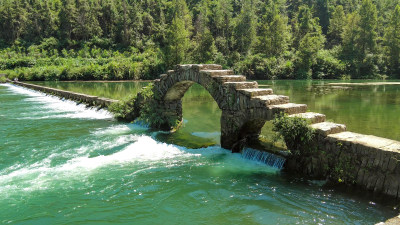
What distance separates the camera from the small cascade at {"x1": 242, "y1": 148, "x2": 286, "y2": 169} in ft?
29.8

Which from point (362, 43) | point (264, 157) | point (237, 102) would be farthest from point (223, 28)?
point (264, 157)

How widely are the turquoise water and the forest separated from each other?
50377 millimetres

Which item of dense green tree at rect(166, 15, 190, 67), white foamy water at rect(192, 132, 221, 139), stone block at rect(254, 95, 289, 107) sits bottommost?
white foamy water at rect(192, 132, 221, 139)

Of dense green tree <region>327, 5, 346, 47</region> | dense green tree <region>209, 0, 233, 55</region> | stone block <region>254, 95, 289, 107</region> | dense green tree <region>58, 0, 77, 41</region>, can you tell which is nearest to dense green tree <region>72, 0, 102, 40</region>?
dense green tree <region>58, 0, 77, 41</region>

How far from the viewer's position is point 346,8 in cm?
9562

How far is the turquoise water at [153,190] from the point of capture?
6.42 meters

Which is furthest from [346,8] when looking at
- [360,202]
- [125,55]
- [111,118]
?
[360,202]

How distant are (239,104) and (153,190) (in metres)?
4.18

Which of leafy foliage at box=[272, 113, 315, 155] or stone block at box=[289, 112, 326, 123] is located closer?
leafy foliage at box=[272, 113, 315, 155]

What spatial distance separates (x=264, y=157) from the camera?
9617mm

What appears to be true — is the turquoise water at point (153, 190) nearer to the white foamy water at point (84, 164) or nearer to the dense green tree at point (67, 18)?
the white foamy water at point (84, 164)

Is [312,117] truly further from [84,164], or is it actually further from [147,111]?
[147,111]

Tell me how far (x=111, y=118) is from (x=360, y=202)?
1454cm

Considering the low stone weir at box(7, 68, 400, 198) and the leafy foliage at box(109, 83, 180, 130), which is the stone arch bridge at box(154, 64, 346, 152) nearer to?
the low stone weir at box(7, 68, 400, 198)
